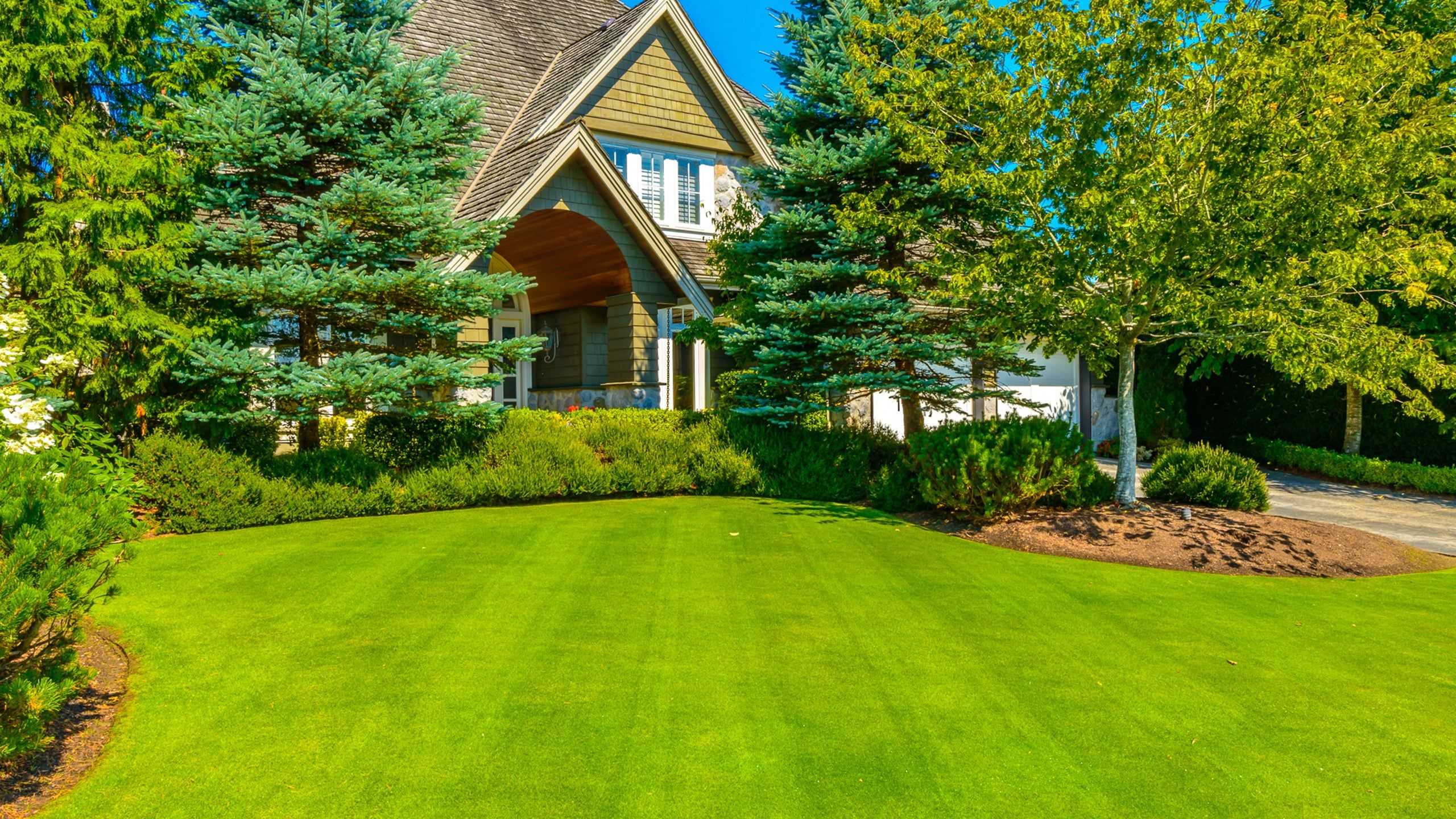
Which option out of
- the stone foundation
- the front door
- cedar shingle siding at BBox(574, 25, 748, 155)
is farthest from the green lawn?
cedar shingle siding at BBox(574, 25, 748, 155)

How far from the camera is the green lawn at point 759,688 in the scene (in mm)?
4453

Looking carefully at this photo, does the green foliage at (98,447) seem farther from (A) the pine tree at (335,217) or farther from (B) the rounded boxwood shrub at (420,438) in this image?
(B) the rounded boxwood shrub at (420,438)

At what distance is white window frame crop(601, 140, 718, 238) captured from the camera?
62.4ft

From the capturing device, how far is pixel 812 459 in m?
13.8

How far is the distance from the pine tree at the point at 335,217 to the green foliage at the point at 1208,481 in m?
8.47

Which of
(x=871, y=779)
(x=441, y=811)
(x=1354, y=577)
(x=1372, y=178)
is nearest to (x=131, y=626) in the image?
(x=441, y=811)

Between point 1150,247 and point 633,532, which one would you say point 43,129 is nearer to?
point 633,532

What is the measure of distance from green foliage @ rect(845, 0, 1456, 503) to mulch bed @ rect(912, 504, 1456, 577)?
43.6 inches

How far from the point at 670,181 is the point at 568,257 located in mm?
3569

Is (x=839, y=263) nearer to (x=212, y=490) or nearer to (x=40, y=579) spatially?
(x=212, y=490)

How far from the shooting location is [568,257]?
55.7 feet

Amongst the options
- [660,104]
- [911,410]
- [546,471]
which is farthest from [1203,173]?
[660,104]

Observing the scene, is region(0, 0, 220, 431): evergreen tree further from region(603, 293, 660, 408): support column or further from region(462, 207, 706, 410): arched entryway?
region(603, 293, 660, 408): support column

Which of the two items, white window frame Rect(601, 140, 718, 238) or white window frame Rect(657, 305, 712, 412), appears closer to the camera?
white window frame Rect(657, 305, 712, 412)
